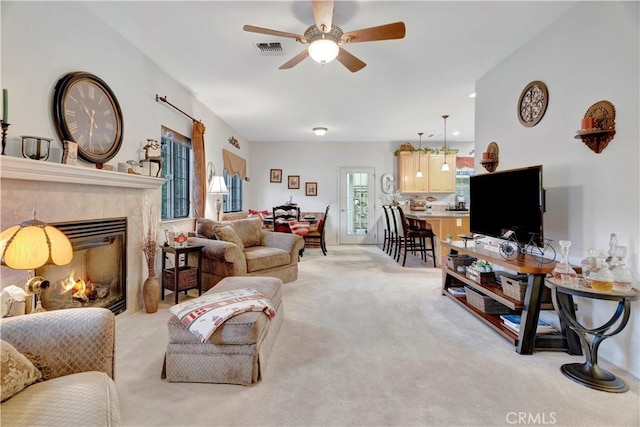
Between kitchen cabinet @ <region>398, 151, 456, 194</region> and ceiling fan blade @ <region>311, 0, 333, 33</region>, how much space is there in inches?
222

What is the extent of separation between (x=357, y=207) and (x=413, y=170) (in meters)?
1.61

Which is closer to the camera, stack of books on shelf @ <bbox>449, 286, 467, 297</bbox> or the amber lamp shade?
the amber lamp shade

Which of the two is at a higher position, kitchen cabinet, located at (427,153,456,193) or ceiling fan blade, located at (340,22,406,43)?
ceiling fan blade, located at (340,22,406,43)

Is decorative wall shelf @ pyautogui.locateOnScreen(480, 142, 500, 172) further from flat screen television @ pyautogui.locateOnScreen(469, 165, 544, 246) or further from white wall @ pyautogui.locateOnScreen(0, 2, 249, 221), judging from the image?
white wall @ pyautogui.locateOnScreen(0, 2, 249, 221)

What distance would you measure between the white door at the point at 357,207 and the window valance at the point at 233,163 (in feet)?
8.15

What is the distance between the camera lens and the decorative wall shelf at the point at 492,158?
3.40 metres

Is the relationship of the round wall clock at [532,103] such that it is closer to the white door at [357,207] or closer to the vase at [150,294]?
the vase at [150,294]

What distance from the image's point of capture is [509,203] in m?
2.69

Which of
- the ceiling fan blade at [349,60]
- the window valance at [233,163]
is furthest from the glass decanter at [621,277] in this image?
the window valance at [233,163]

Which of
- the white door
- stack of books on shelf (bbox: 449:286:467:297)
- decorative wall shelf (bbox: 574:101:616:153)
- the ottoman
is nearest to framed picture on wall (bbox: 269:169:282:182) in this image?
the white door

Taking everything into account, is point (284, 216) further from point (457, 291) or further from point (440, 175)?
point (457, 291)

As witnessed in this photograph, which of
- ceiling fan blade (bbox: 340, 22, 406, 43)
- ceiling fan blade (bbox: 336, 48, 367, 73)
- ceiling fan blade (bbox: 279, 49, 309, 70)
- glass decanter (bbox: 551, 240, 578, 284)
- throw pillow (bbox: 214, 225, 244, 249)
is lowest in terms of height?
glass decanter (bbox: 551, 240, 578, 284)

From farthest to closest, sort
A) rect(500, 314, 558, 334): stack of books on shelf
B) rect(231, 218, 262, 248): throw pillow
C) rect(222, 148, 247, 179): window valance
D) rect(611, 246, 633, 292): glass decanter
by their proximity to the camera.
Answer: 1. rect(222, 148, 247, 179): window valance
2. rect(231, 218, 262, 248): throw pillow
3. rect(500, 314, 558, 334): stack of books on shelf
4. rect(611, 246, 633, 292): glass decanter

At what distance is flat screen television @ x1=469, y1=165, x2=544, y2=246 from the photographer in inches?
93.9
